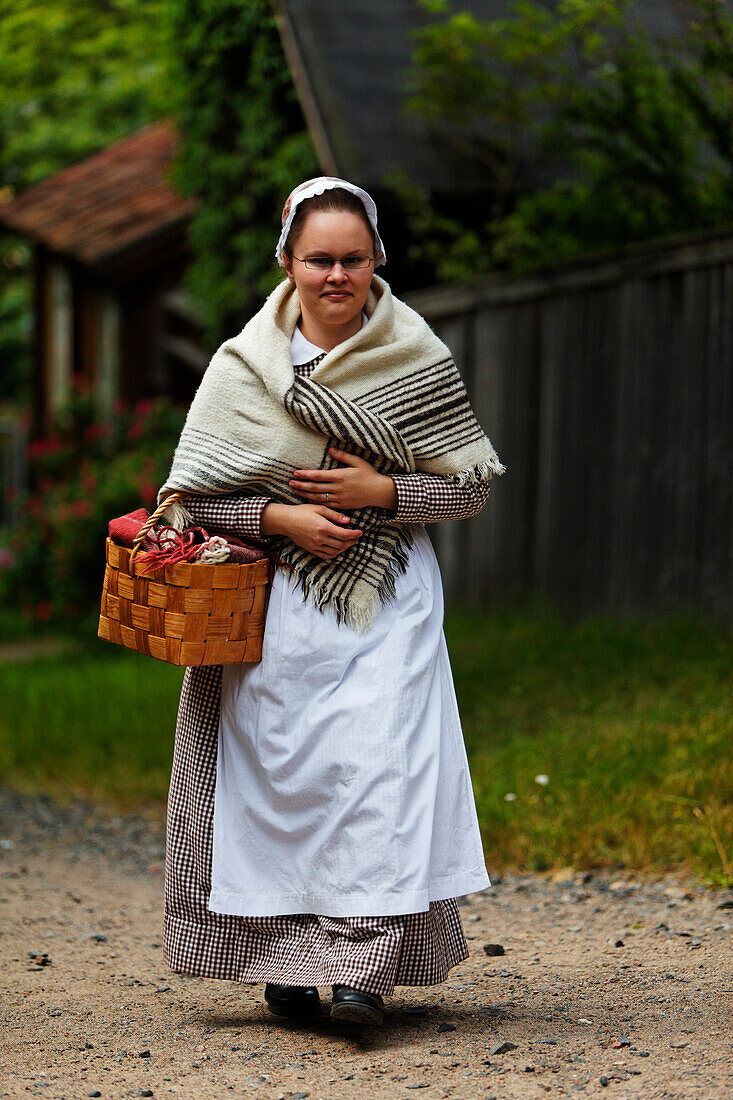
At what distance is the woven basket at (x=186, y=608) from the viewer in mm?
2785

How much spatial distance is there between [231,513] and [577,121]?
4.85m

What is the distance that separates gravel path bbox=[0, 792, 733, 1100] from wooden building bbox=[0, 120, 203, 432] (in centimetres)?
778

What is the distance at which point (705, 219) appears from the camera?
21.5 feet

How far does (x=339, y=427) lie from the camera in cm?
294

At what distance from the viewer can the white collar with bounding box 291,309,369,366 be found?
306 centimetres

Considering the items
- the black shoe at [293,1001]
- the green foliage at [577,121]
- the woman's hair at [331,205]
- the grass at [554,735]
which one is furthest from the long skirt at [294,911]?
the green foliage at [577,121]

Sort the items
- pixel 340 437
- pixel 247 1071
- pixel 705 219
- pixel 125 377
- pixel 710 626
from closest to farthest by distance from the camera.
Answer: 1. pixel 247 1071
2. pixel 340 437
3. pixel 710 626
4. pixel 705 219
5. pixel 125 377

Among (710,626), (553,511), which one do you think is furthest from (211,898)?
(553,511)

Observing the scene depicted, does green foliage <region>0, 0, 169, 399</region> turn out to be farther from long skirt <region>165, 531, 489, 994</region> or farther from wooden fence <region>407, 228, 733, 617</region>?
long skirt <region>165, 531, 489, 994</region>

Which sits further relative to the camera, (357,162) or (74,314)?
(74,314)

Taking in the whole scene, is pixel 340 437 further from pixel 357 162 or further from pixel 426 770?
pixel 357 162

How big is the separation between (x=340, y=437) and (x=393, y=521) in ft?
0.76

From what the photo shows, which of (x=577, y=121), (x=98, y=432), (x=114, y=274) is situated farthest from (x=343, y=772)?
(x=114, y=274)

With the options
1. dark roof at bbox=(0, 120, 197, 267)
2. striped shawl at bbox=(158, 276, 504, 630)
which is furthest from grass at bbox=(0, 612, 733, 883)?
dark roof at bbox=(0, 120, 197, 267)
